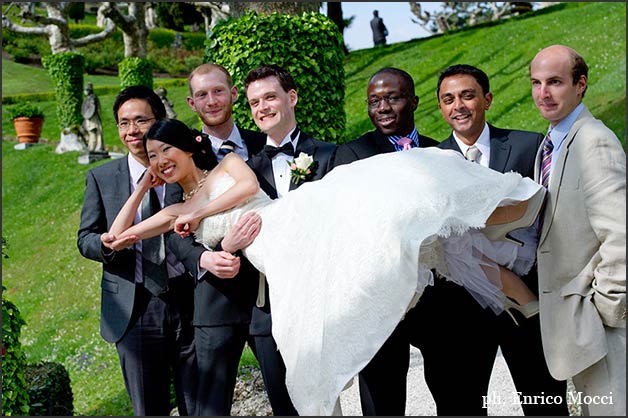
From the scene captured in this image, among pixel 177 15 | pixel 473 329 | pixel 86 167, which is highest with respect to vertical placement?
pixel 177 15

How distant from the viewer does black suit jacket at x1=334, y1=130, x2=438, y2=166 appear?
399cm

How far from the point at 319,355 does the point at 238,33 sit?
3880 mm

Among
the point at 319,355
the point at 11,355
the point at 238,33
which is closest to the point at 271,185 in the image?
the point at 319,355

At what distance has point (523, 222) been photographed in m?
3.55

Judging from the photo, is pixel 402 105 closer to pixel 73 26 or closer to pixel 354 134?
→ pixel 354 134

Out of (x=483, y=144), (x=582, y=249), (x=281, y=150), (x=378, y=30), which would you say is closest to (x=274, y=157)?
(x=281, y=150)

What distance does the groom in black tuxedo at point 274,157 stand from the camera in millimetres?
3789

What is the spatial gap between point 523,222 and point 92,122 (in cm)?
1653

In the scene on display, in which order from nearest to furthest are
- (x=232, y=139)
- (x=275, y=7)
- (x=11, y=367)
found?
(x=232, y=139)
(x=11, y=367)
(x=275, y=7)

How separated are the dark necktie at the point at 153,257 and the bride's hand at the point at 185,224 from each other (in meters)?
0.46

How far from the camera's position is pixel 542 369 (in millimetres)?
3912

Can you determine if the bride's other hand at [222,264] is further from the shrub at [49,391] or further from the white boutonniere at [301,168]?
the shrub at [49,391]

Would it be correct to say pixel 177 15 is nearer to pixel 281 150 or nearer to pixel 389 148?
pixel 281 150

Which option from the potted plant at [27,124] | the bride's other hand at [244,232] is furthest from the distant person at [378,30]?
the bride's other hand at [244,232]
